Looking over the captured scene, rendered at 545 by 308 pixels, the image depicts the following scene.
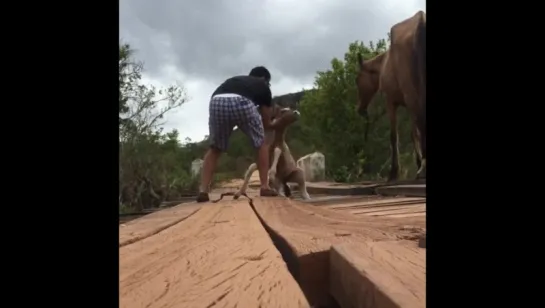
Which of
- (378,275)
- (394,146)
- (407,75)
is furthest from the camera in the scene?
(394,146)

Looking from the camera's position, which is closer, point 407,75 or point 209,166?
point 209,166

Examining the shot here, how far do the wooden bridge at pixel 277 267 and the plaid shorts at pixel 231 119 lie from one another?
270cm

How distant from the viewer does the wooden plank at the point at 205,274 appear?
0.69m

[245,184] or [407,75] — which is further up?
[407,75]

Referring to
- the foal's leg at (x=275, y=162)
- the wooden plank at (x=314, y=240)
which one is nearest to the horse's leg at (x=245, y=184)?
the foal's leg at (x=275, y=162)

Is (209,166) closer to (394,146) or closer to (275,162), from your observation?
(275,162)

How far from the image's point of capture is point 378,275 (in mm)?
735

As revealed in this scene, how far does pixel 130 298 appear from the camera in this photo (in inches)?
27.0

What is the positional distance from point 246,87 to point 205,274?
11.6 ft

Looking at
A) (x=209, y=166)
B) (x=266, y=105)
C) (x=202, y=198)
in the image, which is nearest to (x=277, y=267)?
(x=202, y=198)
